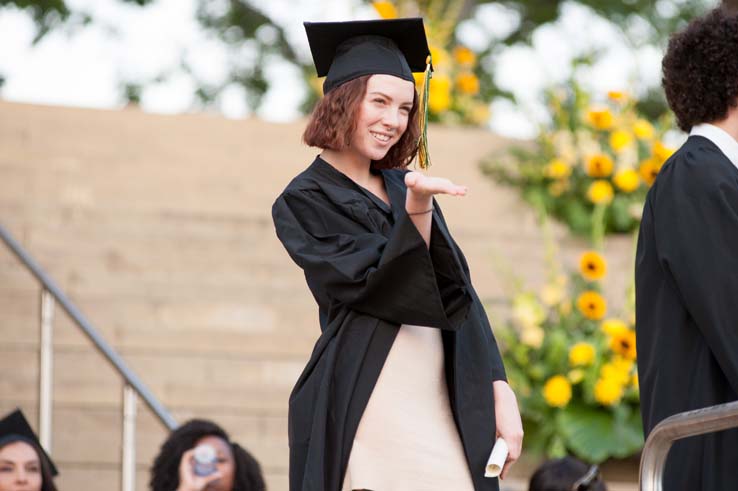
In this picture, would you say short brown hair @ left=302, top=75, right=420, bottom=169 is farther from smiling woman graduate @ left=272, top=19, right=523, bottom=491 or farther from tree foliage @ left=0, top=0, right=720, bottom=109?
tree foliage @ left=0, top=0, right=720, bottom=109

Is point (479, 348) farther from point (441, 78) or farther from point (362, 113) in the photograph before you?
point (441, 78)

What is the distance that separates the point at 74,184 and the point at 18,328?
63.5 inches

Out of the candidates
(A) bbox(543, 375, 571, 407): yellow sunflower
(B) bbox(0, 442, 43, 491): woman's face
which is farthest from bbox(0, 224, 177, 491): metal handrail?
(A) bbox(543, 375, 571, 407): yellow sunflower

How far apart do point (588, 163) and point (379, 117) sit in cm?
613

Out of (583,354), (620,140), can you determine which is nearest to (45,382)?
(583,354)

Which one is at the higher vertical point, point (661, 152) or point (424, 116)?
point (661, 152)

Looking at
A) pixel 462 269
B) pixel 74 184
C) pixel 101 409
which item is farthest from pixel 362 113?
pixel 74 184

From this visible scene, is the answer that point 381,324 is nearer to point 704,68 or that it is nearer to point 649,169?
Answer: point 704,68

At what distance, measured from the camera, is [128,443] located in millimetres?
6461

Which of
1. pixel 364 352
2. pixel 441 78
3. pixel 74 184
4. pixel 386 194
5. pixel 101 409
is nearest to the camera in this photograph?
pixel 364 352

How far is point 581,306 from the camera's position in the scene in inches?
323

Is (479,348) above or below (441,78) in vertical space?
below

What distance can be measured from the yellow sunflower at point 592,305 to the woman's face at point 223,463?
2900 millimetres

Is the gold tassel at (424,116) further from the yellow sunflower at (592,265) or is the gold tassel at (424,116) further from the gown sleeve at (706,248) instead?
the yellow sunflower at (592,265)
